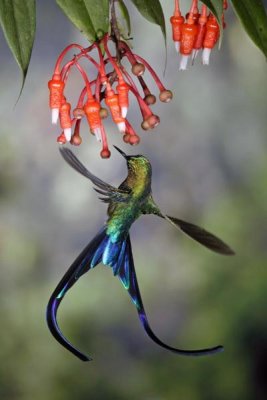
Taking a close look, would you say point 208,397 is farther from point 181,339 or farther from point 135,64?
point 135,64

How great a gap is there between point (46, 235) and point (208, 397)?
2.44 feet

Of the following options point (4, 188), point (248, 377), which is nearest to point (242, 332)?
point (248, 377)

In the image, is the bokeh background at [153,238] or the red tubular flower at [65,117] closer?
the red tubular flower at [65,117]

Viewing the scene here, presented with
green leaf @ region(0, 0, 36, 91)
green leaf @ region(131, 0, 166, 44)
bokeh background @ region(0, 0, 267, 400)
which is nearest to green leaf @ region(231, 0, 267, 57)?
green leaf @ region(131, 0, 166, 44)

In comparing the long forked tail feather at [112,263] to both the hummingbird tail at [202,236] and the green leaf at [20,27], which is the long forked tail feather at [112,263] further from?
the green leaf at [20,27]

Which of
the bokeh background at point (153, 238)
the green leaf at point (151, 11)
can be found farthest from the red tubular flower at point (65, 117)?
the bokeh background at point (153, 238)

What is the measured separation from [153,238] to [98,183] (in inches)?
61.8

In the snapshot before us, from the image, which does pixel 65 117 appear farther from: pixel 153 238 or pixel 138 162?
pixel 153 238

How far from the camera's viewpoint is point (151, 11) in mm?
603

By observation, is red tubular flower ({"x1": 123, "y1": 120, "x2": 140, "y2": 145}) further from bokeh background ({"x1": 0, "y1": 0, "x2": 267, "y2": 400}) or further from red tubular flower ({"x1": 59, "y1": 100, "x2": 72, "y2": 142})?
bokeh background ({"x1": 0, "y1": 0, "x2": 267, "y2": 400})

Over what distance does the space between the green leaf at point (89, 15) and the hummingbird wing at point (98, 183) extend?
0.09 m

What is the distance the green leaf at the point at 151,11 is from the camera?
600mm

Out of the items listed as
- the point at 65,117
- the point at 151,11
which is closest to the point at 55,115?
the point at 65,117

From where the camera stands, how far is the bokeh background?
210cm
